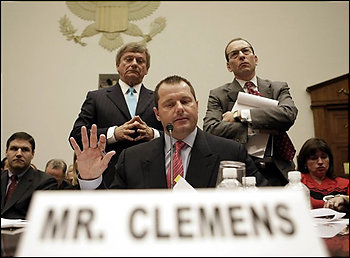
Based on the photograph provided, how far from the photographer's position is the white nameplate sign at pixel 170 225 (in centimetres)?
52

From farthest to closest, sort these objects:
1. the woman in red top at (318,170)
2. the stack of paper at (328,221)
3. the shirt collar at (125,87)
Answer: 1. the woman in red top at (318,170)
2. the shirt collar at (125,87)
3. the stack of paper at (328,221)

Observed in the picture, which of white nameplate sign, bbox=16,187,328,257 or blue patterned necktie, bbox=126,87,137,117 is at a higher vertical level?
blue patterned necktie, bbox=126,87,137,117

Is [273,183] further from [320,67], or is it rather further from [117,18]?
[117,18]

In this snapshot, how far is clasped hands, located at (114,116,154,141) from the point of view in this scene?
2.01 m

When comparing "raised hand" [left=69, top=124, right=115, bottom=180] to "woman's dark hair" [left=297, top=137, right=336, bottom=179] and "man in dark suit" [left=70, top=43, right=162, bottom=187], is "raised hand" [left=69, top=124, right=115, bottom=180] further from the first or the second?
"woman's dark hair" [left=297, top=137, right=336, bottom=179]

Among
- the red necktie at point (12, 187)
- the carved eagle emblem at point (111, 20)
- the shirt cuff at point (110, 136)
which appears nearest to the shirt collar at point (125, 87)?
the shirt cuff at point (110, 136)

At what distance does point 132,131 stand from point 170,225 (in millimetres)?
→ 1491

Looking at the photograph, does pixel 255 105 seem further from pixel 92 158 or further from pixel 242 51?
pixel 92 158

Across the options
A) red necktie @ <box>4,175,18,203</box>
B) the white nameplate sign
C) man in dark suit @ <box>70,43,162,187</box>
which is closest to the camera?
the white nameplate sign

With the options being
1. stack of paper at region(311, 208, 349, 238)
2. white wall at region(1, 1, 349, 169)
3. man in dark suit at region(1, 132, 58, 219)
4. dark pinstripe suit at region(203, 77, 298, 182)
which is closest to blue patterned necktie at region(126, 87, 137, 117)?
dark pinstripe suit at region(203, 77, 298, 182)

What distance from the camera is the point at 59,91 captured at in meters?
6.41

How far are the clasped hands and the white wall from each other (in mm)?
4299

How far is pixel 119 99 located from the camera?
236 cm

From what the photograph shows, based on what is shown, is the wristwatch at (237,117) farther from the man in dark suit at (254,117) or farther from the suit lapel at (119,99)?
the suit lapel at (119,99)
